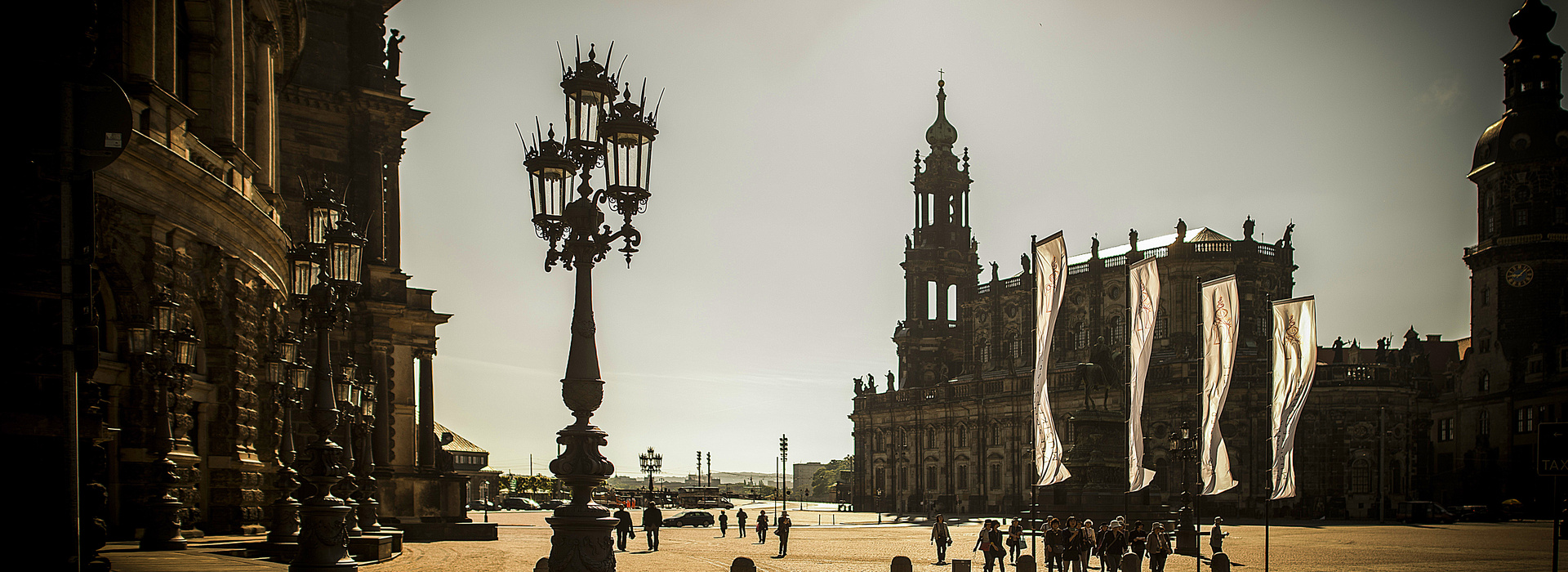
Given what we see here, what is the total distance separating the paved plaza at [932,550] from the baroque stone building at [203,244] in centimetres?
411

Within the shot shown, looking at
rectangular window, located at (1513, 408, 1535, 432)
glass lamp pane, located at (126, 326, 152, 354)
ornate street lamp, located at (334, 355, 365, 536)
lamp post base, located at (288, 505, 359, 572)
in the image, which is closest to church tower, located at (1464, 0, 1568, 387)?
rectangular window, located at (1513, 408, 1535, 432)

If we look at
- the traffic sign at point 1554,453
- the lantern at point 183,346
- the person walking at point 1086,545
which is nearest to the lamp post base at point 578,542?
the lantern at point 183,346

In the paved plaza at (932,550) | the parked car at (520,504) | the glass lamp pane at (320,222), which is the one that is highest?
the glass lamp pane at (320,222)

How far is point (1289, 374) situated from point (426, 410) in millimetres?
27740

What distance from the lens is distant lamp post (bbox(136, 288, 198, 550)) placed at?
1827 cm

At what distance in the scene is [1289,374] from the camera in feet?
85.1

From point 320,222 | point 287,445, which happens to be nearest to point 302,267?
point 320,222

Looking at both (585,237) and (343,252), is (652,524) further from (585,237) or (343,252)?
(585,237)

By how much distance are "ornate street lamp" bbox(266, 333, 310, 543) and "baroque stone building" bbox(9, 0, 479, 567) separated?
93cm

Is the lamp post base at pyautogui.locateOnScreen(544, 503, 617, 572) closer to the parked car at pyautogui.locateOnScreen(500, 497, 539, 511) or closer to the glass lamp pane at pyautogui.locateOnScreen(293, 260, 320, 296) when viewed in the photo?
the glass lamp pane at pyautogui.locateOnScreen(293, 260, 320, 296)

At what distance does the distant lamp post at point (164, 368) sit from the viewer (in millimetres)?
18266

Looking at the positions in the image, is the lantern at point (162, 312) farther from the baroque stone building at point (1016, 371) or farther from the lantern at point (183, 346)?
the baroque stone building at point (1016, 371)

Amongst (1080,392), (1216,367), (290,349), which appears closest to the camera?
(290,349)

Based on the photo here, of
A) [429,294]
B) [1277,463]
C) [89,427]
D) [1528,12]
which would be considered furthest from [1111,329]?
[89,427]
